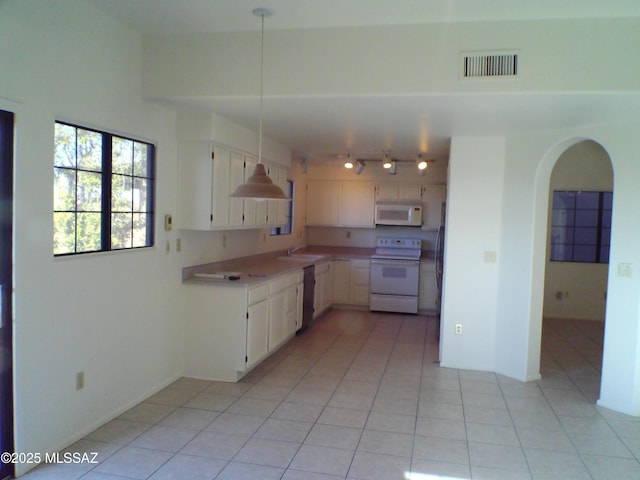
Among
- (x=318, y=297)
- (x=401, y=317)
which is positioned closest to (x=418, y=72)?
(x=318, y=297)

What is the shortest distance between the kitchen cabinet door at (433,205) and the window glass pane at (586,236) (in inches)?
80.6

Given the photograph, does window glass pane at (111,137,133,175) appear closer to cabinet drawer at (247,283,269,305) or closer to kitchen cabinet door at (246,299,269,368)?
Result: cabinet drawer at (247,283,269,305)

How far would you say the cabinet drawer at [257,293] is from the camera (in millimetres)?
4312

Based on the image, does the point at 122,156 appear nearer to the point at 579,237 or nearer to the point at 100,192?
the point at 100,192

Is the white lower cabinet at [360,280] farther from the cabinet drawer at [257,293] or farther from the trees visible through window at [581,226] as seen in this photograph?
the cabinet drawer at [257,293]

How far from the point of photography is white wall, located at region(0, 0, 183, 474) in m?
2.63

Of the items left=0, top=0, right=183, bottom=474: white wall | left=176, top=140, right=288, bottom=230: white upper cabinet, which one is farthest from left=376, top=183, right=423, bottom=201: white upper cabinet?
left=0, top=0, right=183, bottom=474: white wall

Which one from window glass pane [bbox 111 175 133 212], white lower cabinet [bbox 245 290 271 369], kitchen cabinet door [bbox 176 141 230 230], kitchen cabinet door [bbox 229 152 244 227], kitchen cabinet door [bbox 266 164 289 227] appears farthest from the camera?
kitchen cabinet door [bbox 266 164 289 227]

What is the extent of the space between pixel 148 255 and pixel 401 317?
441cm

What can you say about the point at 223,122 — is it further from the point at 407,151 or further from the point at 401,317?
the point at 401,317

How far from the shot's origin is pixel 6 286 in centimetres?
256

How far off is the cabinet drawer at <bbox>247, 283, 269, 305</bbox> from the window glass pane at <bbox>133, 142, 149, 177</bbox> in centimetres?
136

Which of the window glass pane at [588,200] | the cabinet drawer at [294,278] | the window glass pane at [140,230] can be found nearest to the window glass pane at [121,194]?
the window glass pane at [140,230]

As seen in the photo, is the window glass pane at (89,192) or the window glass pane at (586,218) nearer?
the window glass pane at (89,192)
